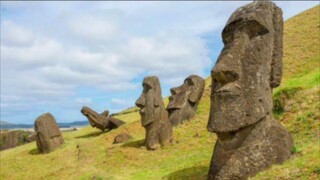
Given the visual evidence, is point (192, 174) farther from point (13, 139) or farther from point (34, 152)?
point (13, 139)

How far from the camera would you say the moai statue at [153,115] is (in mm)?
24344

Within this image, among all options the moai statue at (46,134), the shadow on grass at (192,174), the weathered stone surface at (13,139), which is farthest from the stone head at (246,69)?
the weathered stone surface at (13,139)

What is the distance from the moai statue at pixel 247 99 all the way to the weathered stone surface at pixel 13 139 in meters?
31.9

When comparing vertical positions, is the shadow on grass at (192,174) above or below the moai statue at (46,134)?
below

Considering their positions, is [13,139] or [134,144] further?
[13,139]

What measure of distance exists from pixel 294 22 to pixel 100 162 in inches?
1578

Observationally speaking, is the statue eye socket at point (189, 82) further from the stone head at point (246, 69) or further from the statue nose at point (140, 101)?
the stone head at point (246, 69)

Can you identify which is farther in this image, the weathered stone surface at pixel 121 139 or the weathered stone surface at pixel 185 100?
the weathered stone surface at pixel 185 100

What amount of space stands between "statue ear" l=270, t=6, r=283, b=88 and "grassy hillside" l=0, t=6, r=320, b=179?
7.27 ft

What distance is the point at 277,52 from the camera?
13.5 m

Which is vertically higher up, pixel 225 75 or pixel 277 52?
pixel 277 52

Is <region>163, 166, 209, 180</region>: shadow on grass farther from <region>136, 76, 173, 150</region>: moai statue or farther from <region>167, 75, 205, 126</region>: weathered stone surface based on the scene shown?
<region>167, 75, 205, 126</region>: weathered stone surface

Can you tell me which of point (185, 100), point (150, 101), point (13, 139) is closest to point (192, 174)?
point (150, 101)

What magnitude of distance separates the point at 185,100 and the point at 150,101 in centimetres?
618
